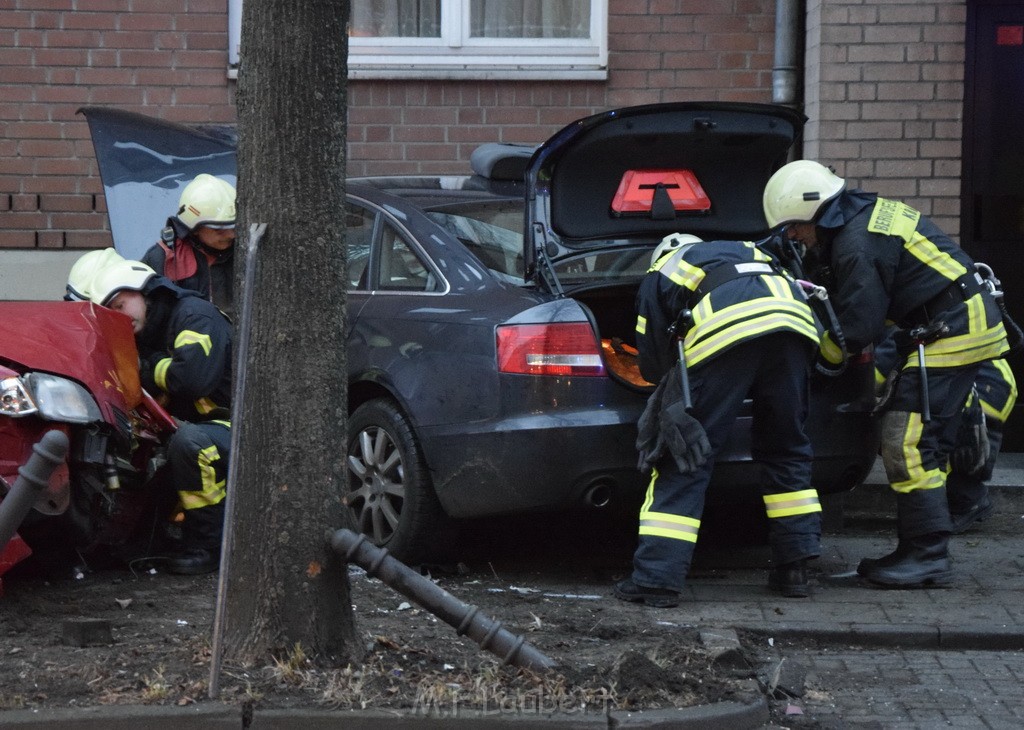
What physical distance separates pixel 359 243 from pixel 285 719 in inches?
111

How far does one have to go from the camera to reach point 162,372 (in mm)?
5801

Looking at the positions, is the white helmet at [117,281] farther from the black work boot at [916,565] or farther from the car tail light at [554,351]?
the black work boot at [916,565]

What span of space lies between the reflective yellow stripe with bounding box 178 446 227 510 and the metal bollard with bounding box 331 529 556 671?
4.74 feet

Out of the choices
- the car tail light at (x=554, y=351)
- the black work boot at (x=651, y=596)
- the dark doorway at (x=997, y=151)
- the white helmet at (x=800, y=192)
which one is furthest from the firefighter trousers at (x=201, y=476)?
the dark doorway at (x=997, y=151)

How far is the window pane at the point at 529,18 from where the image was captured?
9.14 m

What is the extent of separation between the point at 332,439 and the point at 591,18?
5.24m

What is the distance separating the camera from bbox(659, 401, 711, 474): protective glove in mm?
5250

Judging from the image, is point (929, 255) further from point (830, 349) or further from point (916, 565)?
point (916, 565)

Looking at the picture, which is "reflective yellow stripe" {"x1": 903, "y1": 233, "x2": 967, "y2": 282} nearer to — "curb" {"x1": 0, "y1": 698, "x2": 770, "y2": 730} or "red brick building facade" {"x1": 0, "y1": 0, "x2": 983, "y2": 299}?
"curb" {"x1": 0, "y1": 698, "x2": 770, "y2": 730}

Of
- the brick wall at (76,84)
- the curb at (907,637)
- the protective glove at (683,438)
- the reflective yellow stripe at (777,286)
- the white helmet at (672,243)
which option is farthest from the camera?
the brick wall at (76,84)

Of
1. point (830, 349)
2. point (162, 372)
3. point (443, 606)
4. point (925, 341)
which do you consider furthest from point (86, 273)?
point (925, 341)

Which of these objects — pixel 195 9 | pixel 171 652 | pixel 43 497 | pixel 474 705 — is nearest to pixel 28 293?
pixel 195 9

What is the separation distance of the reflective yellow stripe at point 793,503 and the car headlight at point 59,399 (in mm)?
2409

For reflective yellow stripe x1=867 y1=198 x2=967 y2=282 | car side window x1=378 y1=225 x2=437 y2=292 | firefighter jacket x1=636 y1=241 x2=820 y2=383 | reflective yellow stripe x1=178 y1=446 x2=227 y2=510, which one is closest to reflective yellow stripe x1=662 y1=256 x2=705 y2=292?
firefighter jacket x1=636 y1=241 x2=820 y2=383
